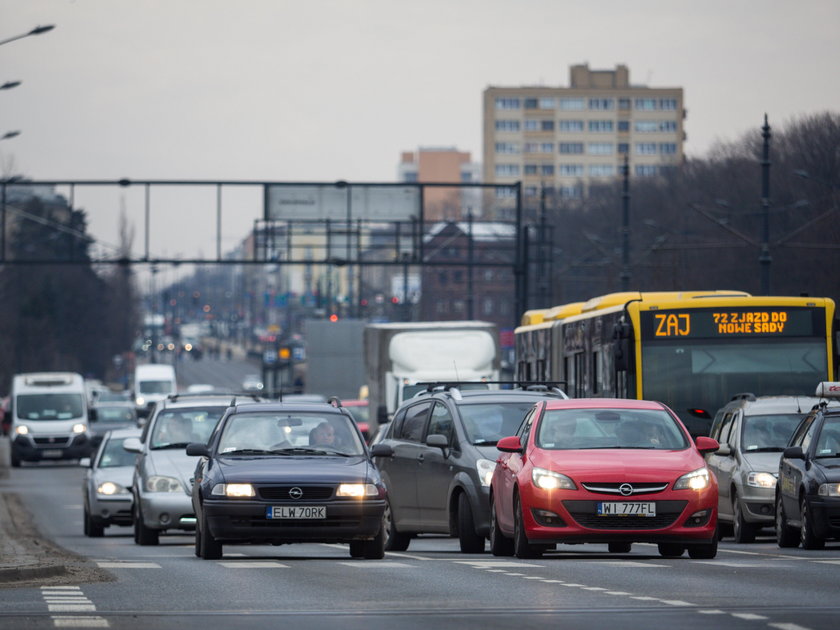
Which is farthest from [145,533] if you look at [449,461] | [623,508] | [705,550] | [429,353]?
[429,353]

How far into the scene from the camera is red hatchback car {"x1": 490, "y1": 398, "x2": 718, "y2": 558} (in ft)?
55.9

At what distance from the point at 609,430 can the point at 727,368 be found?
8.76 m

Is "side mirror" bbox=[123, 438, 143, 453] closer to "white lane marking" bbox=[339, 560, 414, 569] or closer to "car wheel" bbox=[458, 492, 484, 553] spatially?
"car wheel" bbox=[458, 492, 484, 553]

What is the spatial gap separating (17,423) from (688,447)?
47107 mm

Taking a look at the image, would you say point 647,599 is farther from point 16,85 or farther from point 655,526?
point 16,85

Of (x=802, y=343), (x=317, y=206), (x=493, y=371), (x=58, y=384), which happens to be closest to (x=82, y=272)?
(x=58, y=384)

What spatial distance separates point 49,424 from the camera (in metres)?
62.8

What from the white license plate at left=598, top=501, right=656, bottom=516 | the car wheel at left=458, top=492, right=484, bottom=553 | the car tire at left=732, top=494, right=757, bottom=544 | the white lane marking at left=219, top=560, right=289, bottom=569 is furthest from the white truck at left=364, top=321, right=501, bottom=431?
the white license plate at left=598, top=501, right=656, bottom=516

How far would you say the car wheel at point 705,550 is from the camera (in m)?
17.6

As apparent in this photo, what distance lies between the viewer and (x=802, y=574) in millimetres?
15500

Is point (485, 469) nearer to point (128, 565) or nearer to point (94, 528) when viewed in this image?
point (128, 565)

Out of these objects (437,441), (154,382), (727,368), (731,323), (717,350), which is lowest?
(437,441)

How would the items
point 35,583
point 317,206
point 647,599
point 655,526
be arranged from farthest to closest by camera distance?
point 317,206 → point 655,526 → point 35,583 → point 647,599

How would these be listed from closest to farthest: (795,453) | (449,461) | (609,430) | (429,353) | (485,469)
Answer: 1. (609,430)
2. (485,469)
3. (449,461)
4. (795,453)
5. (429,353)
